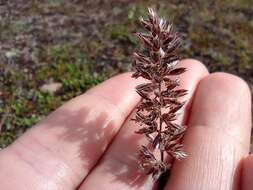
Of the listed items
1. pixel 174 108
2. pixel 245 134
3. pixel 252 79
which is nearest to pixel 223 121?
pixel 245 134

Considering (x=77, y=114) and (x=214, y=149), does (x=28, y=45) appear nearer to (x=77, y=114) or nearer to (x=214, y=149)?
(x=77, y=114)

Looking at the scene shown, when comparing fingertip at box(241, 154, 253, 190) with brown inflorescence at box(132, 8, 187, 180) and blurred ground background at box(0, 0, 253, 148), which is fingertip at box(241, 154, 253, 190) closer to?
brown inflorescence at box(132, 8, 187, 180)

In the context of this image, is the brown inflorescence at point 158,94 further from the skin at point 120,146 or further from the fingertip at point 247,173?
the fingertip at point 247,173

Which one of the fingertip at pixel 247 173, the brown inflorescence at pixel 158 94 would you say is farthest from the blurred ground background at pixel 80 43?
the fingertip at pixel 247 173

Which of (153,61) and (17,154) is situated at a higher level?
(153,61)

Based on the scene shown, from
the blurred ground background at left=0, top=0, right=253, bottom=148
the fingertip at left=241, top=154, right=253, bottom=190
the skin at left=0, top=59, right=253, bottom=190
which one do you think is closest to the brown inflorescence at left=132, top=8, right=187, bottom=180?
the skin at left=0, top=59, right=253, bottom=190
